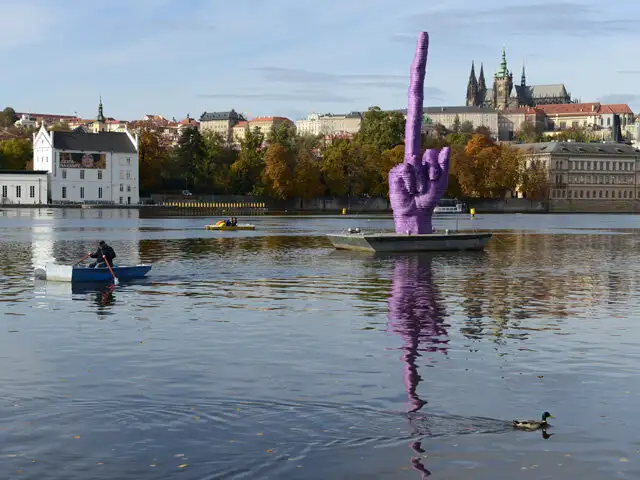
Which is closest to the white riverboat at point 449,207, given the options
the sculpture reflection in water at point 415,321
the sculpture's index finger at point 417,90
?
the sculpture's index finger at point 417,90

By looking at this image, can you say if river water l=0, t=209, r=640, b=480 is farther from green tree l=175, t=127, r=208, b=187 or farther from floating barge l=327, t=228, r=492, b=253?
green tree l=175, t=127, r=208, b=187

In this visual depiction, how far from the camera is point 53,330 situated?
29000 millimetres

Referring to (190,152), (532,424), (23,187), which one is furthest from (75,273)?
(190,152)

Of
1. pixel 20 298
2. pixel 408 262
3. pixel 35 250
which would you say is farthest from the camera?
pixel 35 250

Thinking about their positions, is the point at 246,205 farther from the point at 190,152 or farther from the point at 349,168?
the point at 349,168

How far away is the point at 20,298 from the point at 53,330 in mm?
8859

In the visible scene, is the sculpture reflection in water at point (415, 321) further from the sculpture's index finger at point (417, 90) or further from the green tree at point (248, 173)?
the green tree at point (248, 173)

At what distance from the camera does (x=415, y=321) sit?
102ft

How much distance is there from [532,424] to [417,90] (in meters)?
48.8

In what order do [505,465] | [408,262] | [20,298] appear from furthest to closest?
[408,262] < [20,298] < [505,465]

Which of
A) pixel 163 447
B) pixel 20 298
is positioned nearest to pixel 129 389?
pixel 163 447

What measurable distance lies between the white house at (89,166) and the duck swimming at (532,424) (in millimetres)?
176950

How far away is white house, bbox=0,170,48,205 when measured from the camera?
181 meters

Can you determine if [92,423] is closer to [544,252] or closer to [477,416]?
[477,416]
